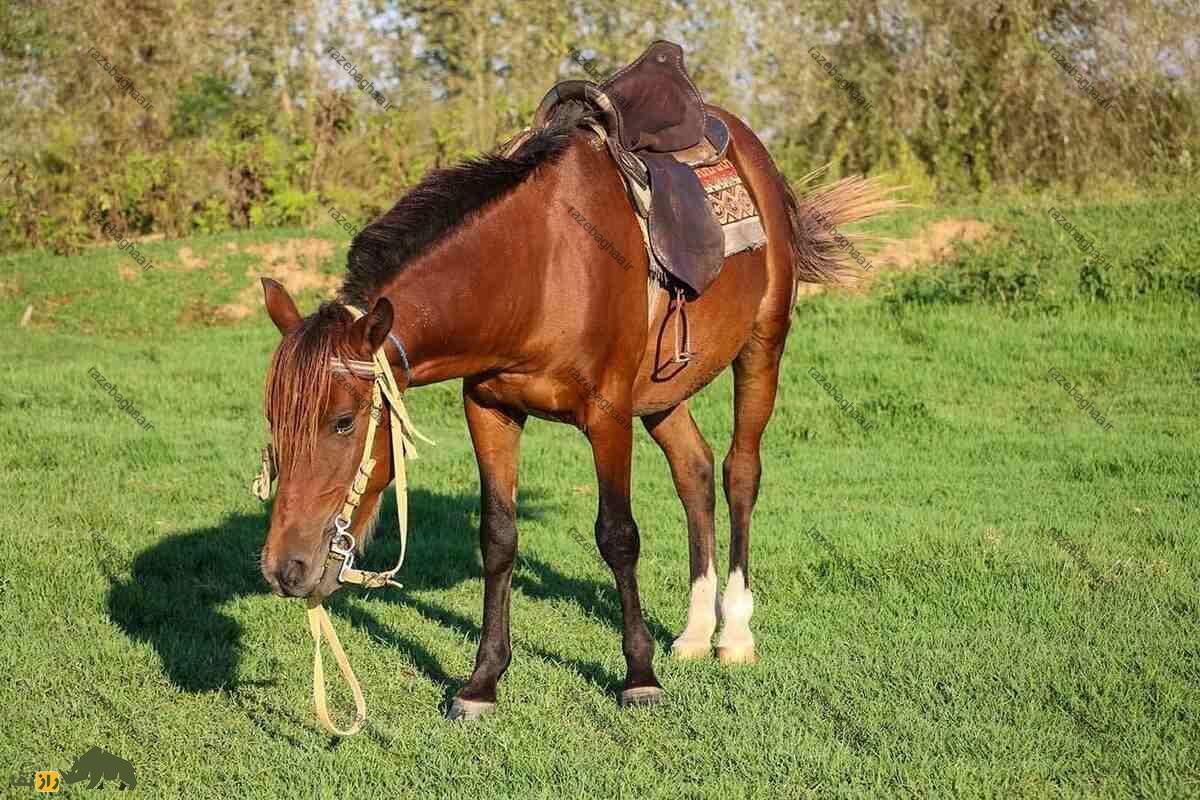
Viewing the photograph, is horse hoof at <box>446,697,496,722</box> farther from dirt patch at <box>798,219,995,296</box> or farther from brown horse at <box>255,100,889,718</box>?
dirt patch at <box>798,219,995,296</box>

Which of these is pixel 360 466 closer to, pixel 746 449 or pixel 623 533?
pixel 623 533

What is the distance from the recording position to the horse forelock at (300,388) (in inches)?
155

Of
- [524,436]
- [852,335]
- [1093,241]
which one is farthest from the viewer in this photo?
[1093,241]

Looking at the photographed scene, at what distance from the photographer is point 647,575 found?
6.82 meters

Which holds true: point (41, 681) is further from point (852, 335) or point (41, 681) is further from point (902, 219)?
point (902, 219)

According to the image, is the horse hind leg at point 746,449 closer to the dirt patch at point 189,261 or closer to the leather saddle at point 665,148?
the leather saddle at point 665,148

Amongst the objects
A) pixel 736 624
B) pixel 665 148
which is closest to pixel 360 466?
pixel 736 624

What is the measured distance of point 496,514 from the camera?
5129 millimetres

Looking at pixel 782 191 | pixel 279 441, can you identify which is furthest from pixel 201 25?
pixel 279 441

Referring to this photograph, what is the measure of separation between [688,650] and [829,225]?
99.0 inches

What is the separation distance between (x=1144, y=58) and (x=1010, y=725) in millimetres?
15444

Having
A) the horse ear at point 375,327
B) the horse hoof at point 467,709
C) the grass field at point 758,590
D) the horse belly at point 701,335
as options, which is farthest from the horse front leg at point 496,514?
the horse ear at point 375,327

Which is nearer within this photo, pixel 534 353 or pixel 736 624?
pixel 534 353

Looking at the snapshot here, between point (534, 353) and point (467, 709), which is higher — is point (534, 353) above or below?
above
